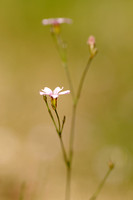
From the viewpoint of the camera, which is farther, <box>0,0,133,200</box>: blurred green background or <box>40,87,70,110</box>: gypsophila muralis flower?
<box>0,0,133,200</box>: blurred green background

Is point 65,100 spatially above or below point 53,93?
below

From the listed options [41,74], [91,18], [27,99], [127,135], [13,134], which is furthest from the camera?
[91,18]

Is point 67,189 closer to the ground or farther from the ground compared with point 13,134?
closer to the ground

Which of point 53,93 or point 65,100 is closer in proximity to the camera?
point 53,93

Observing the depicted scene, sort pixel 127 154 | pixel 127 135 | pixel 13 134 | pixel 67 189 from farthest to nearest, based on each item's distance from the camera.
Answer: pixel 13 134 < pixel 127 135 < pixel 127 154 < pixel 67 189

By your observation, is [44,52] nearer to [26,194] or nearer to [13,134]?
[13,134]

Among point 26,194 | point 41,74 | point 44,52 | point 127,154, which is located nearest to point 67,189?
point 26,194

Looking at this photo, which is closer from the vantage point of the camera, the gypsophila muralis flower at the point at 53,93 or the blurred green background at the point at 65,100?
the gypsophila muralis flower at the point at 53,93

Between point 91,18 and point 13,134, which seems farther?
point 91,18
